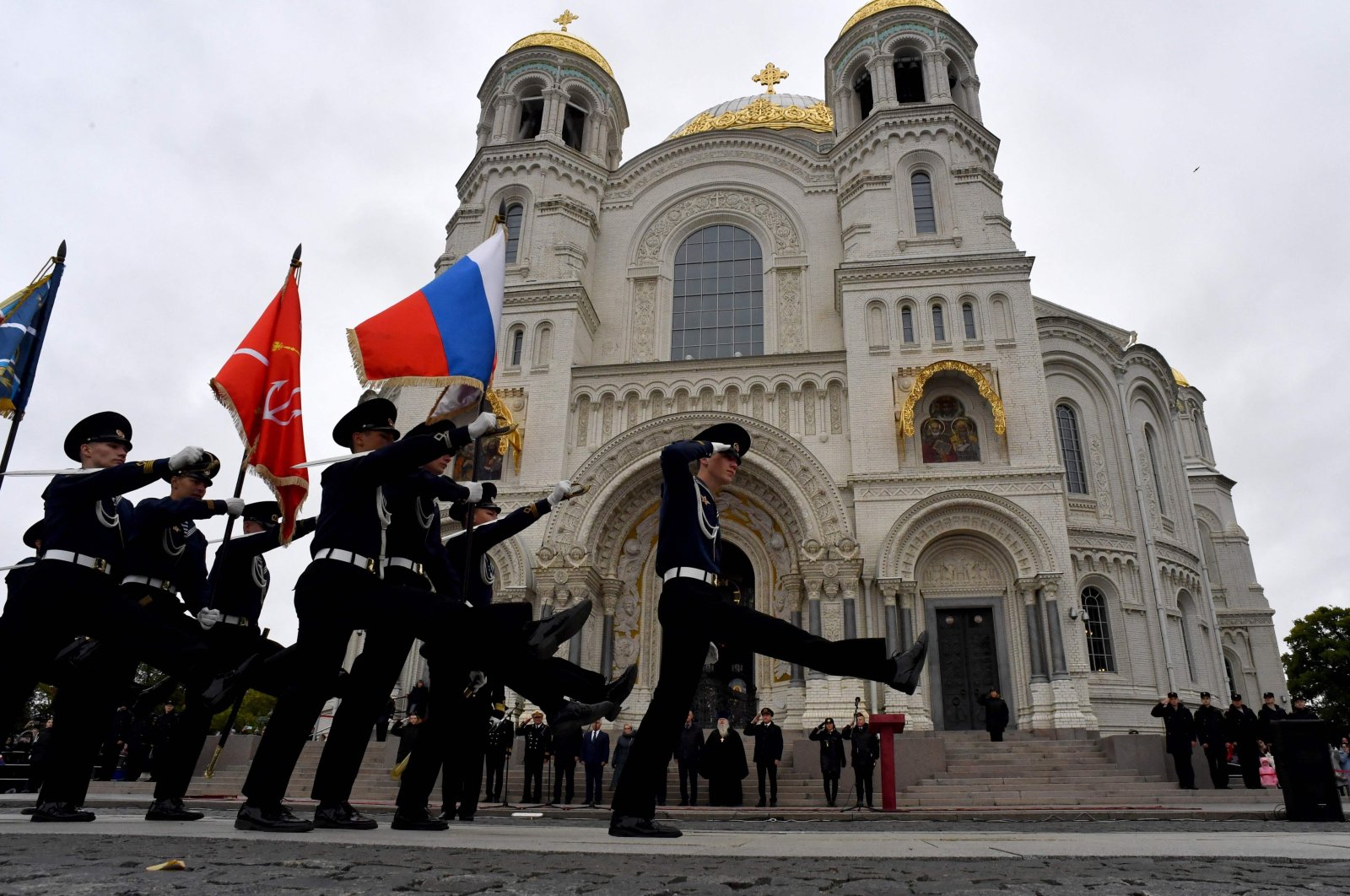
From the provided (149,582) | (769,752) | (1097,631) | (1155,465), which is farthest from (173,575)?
(1155,465)

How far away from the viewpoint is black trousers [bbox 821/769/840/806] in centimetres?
1288

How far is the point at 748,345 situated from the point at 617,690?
20.7 m

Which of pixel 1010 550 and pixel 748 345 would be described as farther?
pixel 748 345

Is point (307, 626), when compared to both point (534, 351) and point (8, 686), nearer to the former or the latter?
point (8, 686)

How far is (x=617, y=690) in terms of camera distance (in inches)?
191

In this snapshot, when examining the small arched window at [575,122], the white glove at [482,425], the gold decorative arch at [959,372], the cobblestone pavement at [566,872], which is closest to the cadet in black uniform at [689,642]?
the cobblestone pavement at [566,872]

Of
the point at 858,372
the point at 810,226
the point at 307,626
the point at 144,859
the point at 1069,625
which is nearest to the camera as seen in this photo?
the point at 144,859

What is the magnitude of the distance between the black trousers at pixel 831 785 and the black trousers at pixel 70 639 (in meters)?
9.96

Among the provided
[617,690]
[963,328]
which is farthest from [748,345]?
[617,690]

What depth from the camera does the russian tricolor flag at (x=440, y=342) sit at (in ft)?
25.0

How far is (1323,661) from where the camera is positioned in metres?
36.7

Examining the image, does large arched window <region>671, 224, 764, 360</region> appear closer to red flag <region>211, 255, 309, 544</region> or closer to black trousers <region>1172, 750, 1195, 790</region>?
black trousers <region>1172, 750, 1195, 790</region>

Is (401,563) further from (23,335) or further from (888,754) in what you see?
(888,754)

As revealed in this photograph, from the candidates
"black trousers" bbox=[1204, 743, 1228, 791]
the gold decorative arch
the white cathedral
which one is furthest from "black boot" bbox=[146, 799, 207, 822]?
the gold decorative arch
